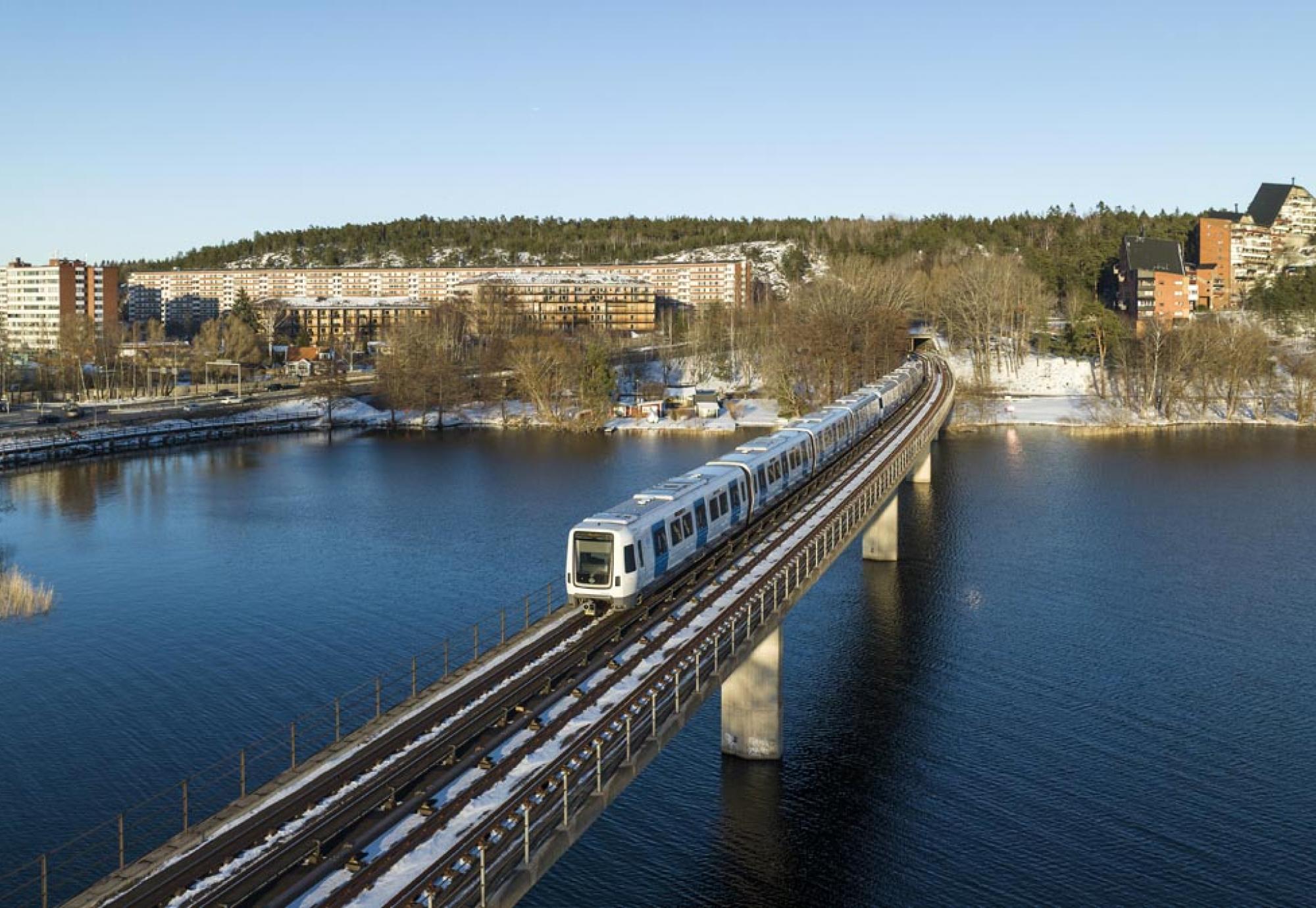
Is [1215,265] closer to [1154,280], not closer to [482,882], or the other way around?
[1154,280]

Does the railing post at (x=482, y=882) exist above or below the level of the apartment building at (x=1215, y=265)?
below

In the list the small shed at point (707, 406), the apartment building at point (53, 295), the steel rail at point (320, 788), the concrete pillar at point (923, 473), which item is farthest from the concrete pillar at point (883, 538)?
the apartment building at point (53, 295)

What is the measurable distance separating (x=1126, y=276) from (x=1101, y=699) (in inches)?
4059

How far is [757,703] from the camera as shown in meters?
24.0

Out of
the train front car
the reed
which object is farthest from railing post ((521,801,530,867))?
the reed

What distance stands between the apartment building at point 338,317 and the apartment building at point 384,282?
9.10m

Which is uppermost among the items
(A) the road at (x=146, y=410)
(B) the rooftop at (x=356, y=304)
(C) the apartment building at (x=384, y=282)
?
(C) the apartment building at (x=384, y=282)

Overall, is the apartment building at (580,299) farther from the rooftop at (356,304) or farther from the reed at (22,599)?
the reed at (22,599)

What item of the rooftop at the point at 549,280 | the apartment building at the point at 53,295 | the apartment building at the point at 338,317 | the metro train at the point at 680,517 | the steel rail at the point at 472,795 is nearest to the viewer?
the steel rail at the point at 472,795

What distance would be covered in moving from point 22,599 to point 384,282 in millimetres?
149994

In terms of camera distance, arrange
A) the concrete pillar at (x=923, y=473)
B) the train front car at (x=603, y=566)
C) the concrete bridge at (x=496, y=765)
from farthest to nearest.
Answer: the concrete pillar at (x=923, y=473)
the train front car at (x=603, y=566)
the concrete bridge at (x=496, y=765)

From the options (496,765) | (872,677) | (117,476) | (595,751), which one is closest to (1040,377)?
(117,476)

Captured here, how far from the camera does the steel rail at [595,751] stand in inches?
508

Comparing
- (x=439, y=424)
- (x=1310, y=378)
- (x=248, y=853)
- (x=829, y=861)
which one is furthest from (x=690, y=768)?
(x=1310, y=378)
